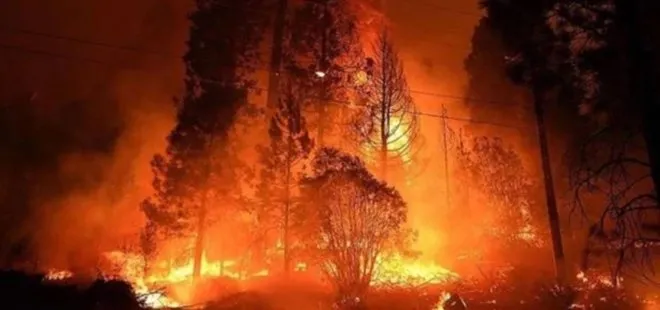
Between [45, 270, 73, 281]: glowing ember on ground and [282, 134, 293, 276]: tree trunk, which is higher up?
[282, 134, 293, 276]: tree trunk

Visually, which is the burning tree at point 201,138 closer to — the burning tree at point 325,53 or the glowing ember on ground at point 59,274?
the burning tree at point 325,53

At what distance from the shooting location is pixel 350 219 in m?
22.0

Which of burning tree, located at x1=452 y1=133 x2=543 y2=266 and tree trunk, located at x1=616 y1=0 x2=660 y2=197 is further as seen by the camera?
burning tree, located at x1=452 y1=133 x2=543 y2=266

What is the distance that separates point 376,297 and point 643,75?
48.6ft

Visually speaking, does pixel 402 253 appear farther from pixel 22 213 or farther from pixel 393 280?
pixel 22 213

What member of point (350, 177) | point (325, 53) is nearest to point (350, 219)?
point (350, 177)

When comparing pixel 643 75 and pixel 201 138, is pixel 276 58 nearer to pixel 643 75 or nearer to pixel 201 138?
pixel 201 138

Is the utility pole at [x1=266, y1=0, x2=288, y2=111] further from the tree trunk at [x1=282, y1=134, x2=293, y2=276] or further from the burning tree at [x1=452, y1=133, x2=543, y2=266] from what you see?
the burning tree at [x1=452, y1=133, x2=543, y2=266]

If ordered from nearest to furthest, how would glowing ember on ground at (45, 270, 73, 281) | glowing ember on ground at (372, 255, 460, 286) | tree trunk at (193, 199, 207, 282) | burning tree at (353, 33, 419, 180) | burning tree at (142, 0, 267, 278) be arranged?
glowing ember on ground at (372, 255, 460, 286)
tree trunk at (193, 199, 207, 282)
burning tree at (142, 0, 267, 278)
burning tree at (353, 33, 419, 180)
glowing ember on ground at (45, 270, 73, 281)

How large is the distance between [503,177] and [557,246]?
13010mm

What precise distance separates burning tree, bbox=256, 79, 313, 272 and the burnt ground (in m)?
4.93

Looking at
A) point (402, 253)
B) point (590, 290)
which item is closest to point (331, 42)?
point (402, 253)

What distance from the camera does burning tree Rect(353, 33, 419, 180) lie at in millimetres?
32812

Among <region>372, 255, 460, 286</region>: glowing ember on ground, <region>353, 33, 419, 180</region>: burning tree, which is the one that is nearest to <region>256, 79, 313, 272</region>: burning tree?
<region>353, 33, 419, 180</region>: burning tree
